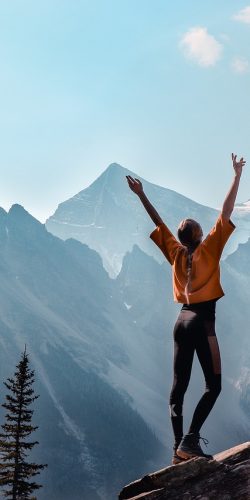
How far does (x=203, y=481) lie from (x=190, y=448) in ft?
1.75

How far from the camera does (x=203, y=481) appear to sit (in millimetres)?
9297

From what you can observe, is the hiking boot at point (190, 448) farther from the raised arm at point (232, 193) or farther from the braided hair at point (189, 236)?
the raised arm at point (232, 193)

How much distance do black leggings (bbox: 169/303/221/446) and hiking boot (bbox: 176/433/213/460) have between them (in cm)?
16

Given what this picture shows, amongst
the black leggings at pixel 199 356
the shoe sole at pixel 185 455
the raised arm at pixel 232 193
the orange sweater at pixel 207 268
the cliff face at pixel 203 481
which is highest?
the raised arm at pixel 232 193

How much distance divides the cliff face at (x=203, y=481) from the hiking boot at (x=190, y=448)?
195 millimetres

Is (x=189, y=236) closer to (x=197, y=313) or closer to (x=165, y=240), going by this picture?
(x=165, y=240)

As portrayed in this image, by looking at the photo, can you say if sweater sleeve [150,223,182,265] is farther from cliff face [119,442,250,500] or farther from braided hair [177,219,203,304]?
cliff face [119,442,250,500]

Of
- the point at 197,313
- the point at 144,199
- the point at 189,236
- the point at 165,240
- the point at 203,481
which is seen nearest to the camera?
the point at 203,481

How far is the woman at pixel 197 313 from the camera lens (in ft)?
31.9

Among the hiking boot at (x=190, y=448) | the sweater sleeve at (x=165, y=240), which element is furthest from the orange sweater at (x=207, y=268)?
the hiking boot at (x=190, y=448)

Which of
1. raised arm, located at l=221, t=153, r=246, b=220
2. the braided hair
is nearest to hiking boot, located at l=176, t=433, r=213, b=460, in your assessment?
the braided hair

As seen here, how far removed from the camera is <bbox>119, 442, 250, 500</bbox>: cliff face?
9.19 metres

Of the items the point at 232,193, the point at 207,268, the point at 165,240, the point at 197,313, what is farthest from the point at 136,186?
the point at 197,313

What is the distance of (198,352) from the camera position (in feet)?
32.7
